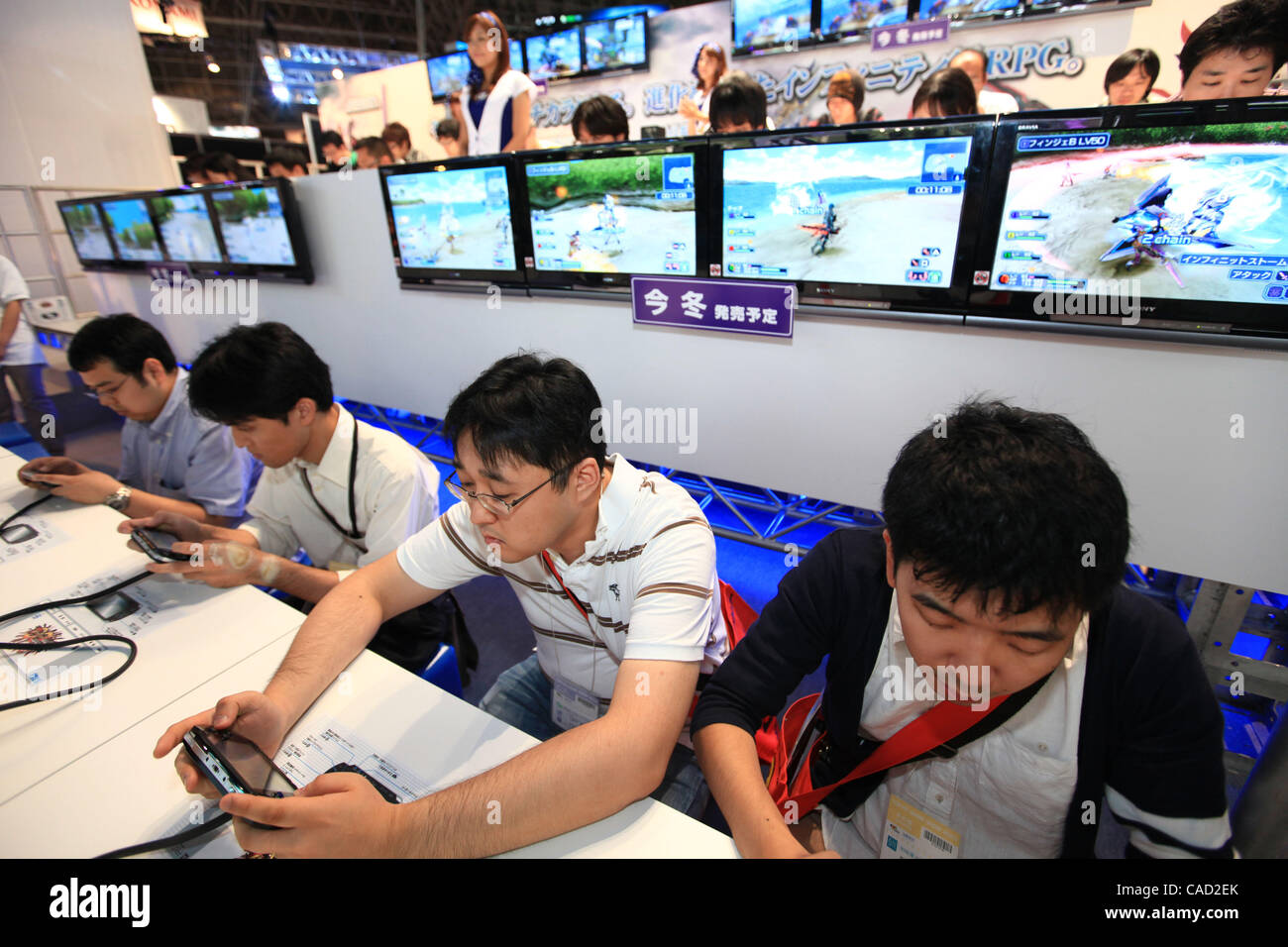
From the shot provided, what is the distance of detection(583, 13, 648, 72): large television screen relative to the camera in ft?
18.8

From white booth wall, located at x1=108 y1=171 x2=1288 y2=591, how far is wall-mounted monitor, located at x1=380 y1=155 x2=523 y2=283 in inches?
6.6

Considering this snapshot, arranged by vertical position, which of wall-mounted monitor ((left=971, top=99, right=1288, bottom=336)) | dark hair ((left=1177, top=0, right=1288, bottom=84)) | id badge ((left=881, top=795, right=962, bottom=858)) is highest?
dark hair ((left=1177, top=0, right=1288, bottom=84))

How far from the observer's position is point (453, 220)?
3.07 metres

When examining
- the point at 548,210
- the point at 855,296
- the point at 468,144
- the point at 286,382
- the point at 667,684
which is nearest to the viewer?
the point at 667,684

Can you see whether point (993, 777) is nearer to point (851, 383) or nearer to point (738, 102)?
point (851, 383)

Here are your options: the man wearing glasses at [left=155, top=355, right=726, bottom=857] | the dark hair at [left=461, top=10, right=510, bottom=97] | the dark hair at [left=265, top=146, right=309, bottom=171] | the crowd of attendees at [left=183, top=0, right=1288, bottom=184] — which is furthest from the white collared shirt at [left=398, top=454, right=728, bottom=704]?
the dark hair at [left=265, top=146, right=309, bottom=171]

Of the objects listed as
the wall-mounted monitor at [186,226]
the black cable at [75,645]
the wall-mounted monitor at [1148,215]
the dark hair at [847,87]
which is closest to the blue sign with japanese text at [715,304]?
the wall-mounted monitor at [1148,215]

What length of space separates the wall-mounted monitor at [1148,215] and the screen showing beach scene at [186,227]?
4.93 metres

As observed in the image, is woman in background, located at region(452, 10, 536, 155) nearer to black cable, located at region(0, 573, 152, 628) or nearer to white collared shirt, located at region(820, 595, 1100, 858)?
black cable, located at region(0, 573, 152, 628)

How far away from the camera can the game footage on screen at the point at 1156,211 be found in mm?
1494
